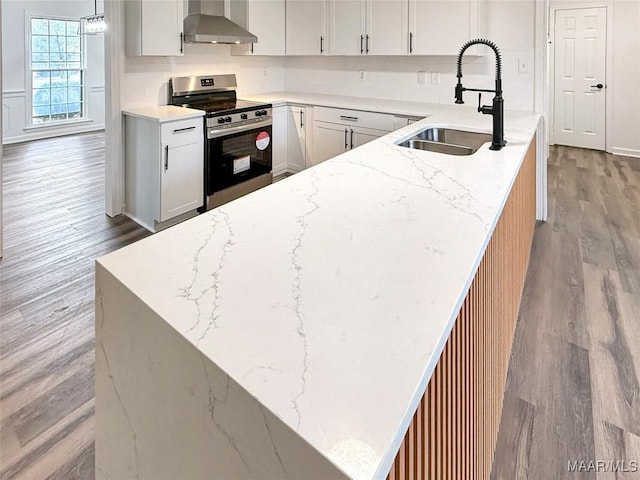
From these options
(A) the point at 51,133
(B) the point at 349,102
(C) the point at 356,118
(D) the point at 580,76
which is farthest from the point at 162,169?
(D) the point at 580,76

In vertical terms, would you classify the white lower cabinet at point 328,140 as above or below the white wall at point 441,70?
below

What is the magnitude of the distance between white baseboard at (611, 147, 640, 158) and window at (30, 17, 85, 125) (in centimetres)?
880

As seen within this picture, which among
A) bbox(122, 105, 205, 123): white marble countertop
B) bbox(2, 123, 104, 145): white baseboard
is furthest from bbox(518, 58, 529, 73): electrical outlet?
bbox(2, 123, 104, 145): white baseboard

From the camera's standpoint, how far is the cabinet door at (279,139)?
4.71 metres

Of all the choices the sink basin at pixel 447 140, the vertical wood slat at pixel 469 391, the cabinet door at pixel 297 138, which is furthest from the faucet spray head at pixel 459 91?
the cabinet door at pixel 297 138

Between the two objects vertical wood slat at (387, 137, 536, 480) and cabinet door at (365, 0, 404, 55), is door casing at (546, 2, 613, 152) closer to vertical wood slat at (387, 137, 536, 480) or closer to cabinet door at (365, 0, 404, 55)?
cabinet door at (365, 0, 404, 55)

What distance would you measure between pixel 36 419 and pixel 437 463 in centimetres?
161

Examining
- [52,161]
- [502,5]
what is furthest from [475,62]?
[52,161]

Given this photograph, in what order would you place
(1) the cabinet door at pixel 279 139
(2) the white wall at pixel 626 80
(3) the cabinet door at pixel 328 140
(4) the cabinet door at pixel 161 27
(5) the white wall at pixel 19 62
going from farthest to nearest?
(5) the white wall at pixel 19 62 < (2) the white wall at pixel 626 80 < (1) the cabinet door at pixel 279 139 < (3) the cabinet door at pixel 328 140 < (4) the cabinet door at pixel 161 27

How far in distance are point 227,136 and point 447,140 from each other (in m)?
1.99

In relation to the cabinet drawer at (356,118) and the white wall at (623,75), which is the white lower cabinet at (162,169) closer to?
the cabinet drawer at (356,118)

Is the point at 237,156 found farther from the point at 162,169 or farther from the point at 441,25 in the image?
the point at 441,25

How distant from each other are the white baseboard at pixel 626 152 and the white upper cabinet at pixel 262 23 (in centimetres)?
500

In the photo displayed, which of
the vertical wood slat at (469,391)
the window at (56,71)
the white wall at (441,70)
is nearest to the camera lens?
the vertical wood slat at (469,391)
